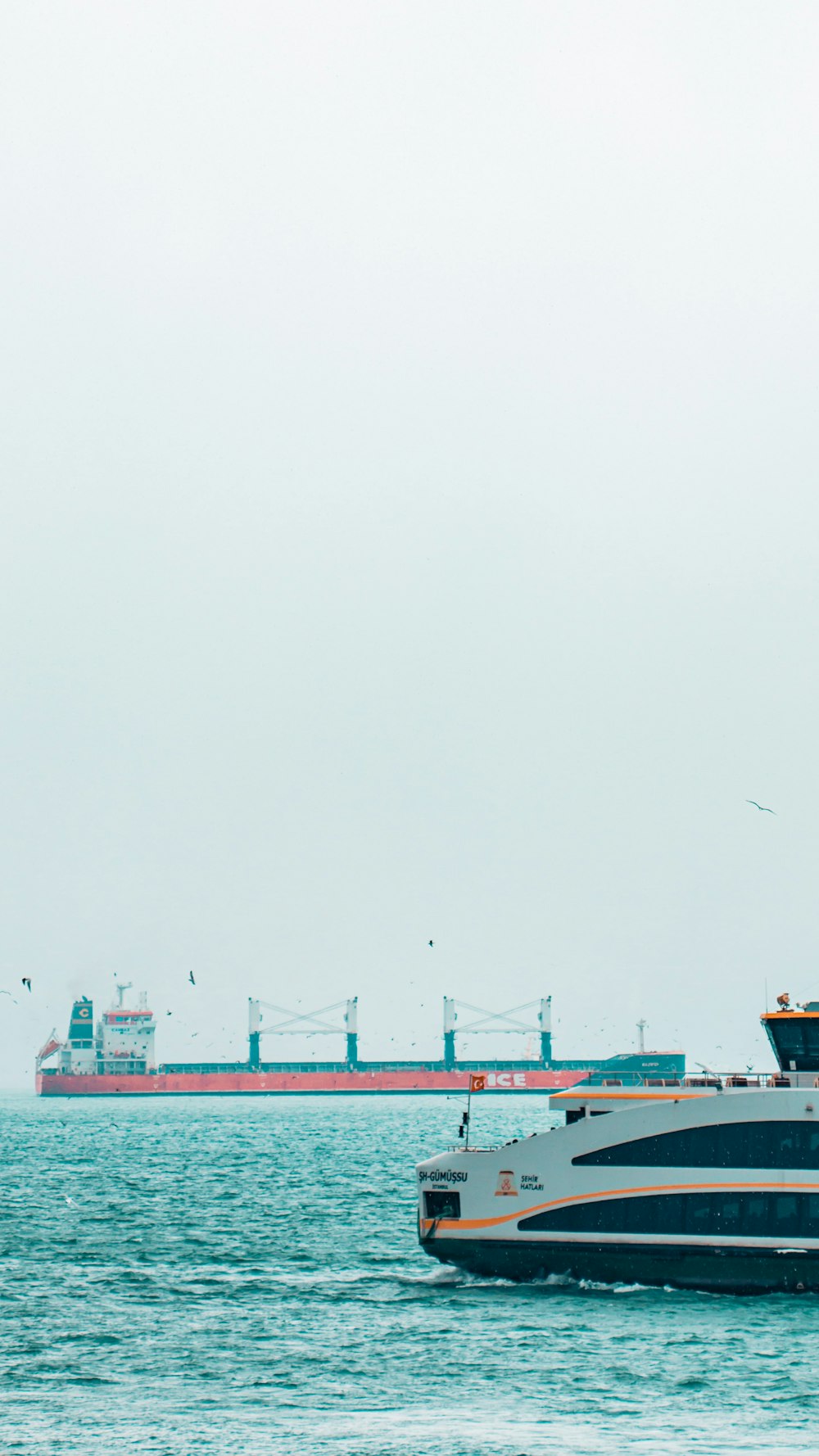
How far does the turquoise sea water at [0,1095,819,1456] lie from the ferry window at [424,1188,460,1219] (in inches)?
71.9

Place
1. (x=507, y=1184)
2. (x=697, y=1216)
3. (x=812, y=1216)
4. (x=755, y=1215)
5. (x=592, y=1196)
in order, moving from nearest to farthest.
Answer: (x=812, y=1216), (x=755, y=1215), (x=697, y=1216), (x=592, y=1196), (x=507, y=1184)

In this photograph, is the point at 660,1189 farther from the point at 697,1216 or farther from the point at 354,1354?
the point at 354,1354

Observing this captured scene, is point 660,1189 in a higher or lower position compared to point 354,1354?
higher

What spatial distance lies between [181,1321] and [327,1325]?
340 centimetres

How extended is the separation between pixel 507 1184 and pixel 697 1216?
4.37 meters

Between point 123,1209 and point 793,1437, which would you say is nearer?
point 793,1437

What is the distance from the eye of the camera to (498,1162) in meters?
38.0

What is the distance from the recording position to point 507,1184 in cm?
3800

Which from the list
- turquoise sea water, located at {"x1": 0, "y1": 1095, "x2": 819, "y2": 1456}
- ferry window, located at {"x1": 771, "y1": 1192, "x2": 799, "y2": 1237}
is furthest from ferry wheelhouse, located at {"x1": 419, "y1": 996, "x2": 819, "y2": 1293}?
turquoise sea water, located at {"x1": 0, "y1": 1095, "x2": 819, "y2": 1456}

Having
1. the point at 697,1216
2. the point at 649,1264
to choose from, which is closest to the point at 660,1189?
the point at 697,1216

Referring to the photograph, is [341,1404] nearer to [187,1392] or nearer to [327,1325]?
[187,1392]

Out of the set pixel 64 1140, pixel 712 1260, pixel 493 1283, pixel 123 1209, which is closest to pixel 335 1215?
pixel 123 1209

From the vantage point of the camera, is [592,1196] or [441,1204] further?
[441,1204]

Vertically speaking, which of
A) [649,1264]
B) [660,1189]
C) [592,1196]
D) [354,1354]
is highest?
[660,1189]
